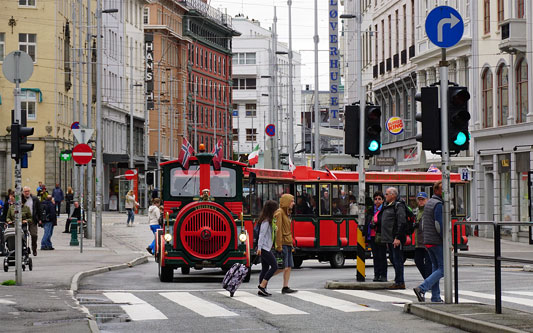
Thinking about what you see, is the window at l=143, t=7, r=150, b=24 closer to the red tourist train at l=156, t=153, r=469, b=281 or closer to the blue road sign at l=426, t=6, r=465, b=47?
the red tourist train at l=156, t=153, r=469, b=281

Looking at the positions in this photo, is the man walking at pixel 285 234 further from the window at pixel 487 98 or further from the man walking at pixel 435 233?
the window at pixel 487 98

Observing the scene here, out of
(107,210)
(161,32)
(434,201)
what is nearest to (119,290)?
(434,201)

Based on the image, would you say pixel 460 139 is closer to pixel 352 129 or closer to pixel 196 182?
pixel 352 129

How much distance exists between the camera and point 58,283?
73.4 ft

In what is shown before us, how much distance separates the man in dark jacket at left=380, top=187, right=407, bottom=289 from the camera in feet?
67.9

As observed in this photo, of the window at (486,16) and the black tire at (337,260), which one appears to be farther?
the window at (486,16)

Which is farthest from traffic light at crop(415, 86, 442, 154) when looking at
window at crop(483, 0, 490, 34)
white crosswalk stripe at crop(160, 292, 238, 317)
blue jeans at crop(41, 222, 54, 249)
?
window at crop(483, 0, 490, 34)

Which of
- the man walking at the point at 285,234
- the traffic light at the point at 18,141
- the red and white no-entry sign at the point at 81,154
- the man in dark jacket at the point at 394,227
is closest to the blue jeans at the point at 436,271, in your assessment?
the man in dark jacket at the point at 394,227

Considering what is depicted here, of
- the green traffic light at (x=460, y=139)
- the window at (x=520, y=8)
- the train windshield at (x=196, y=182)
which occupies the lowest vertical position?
the train windshield at (x=196, y=182)

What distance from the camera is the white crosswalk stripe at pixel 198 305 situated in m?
17.0

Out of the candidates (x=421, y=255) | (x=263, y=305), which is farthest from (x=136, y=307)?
(x=421, y=255)

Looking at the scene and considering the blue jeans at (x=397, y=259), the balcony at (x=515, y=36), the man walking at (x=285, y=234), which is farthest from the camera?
the balcony at (x=515, y=36)

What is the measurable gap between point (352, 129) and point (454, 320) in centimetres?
833

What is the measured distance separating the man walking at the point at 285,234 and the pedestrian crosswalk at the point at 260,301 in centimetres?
35
